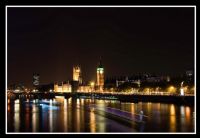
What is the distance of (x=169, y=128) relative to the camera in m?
18.5

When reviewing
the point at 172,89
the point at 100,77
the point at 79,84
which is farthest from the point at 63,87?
the point at 172,89

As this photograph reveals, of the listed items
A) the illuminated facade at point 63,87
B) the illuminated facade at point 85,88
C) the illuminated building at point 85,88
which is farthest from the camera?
the illuminated facade at point 63,87

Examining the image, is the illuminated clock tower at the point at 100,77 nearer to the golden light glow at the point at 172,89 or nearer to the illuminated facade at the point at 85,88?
the illuminated facade at the point at 85,88

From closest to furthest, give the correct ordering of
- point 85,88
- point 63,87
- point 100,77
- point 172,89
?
point 172,89 → point 100,77 → point 85,88 → point 63,87

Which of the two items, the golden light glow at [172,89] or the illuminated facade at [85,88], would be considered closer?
the golden light glow at [172,89]

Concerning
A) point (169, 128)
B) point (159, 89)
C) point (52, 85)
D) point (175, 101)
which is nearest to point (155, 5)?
point (169, 128)

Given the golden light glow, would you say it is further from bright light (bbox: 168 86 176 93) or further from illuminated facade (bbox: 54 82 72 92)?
illuminated facade (bbox: 54 82 72 92)

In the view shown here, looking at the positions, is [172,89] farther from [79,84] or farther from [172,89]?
[79,84]

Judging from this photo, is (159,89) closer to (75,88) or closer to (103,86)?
(103,86)

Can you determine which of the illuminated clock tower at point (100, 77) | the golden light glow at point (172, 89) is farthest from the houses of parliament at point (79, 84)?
the golden light glow at point (172, 89)

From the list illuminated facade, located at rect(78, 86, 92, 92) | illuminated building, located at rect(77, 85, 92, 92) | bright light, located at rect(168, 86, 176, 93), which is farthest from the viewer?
illuminated building, located at rect(77, 85, 92, 92)

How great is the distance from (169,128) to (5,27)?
11.3 m

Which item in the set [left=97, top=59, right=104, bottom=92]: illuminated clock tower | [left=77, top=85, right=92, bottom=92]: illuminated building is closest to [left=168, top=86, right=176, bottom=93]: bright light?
[left=97, top=59, right=104, bottom=92]: illuminated clock tower

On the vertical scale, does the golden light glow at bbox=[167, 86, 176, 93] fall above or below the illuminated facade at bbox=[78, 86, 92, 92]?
above
